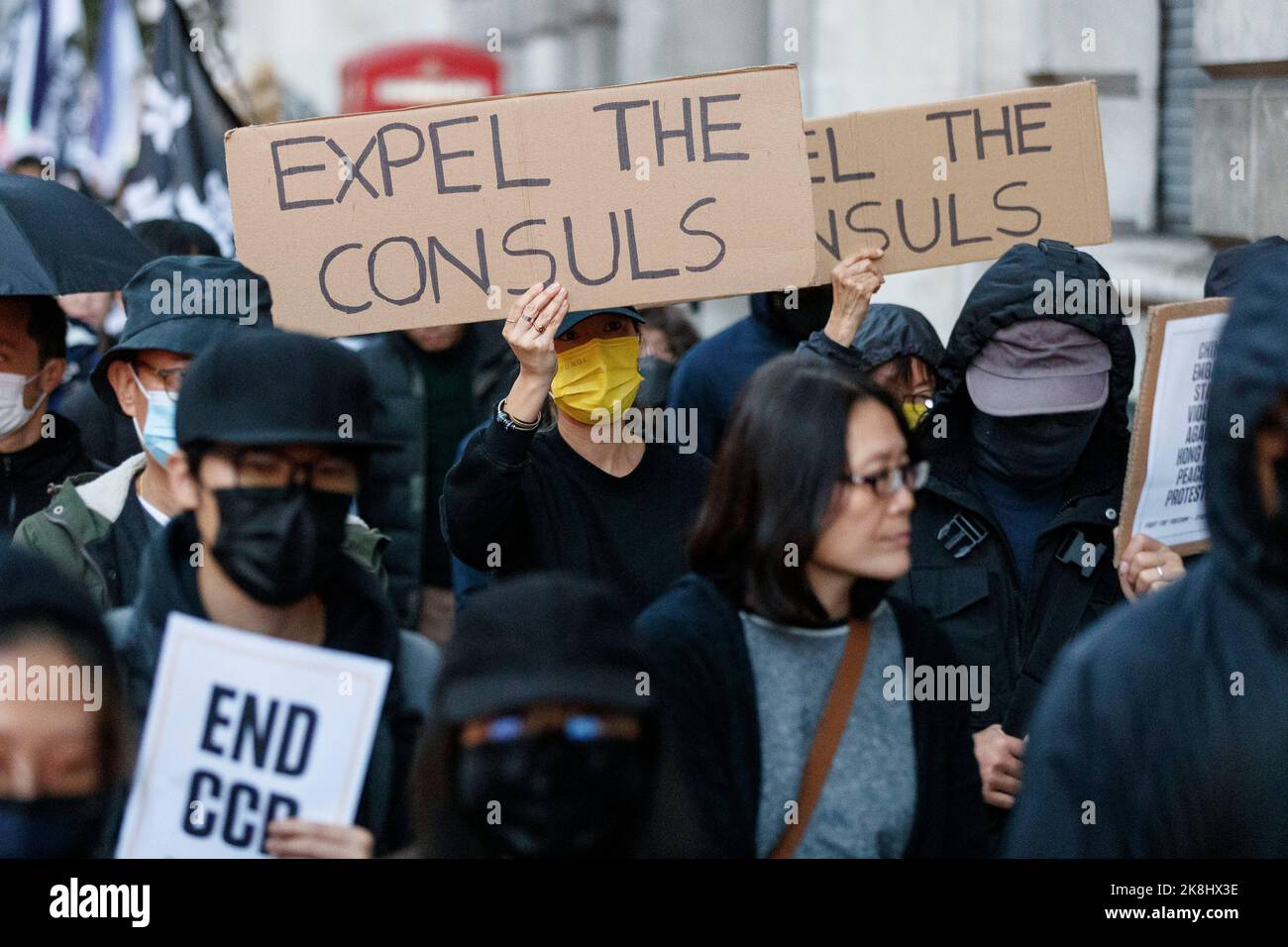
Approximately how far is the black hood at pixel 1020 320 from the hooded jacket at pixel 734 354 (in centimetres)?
134

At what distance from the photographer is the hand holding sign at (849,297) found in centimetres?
479

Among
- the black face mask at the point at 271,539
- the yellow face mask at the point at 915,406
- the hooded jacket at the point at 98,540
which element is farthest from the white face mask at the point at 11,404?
the yellow face mask at the point at 915,406

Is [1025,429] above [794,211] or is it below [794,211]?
below

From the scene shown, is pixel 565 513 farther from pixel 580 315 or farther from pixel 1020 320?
pixel 1020 320

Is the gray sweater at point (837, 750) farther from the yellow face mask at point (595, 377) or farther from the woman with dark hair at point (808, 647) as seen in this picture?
the yellow face mask at point (595, 377)

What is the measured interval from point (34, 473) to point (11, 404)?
170mm

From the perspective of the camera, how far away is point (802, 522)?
9.73ft

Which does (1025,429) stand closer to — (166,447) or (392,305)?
(392,305)

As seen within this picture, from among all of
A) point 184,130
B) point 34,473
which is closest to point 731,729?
point 34,473

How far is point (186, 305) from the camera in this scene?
416 cm
